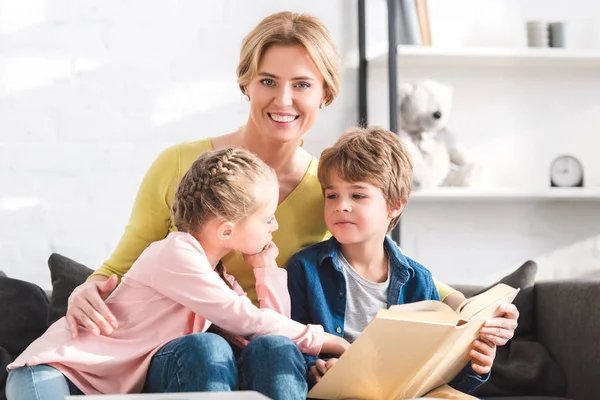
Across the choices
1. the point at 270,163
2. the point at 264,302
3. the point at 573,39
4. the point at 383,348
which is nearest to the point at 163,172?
the point at 270,163

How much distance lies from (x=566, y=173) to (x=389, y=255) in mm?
1482

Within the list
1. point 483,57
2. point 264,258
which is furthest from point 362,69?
point 264,258

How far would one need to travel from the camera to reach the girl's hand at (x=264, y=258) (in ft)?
6.18

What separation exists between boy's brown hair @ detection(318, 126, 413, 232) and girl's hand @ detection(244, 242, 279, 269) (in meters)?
0.22

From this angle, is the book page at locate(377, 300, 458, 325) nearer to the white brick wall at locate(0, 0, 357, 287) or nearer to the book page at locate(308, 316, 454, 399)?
the book page at locate(308, 316, 454, 399)

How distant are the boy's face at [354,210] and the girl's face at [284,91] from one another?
0.16m

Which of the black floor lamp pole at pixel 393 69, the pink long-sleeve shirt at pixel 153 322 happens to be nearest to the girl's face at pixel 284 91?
the pink long-sleeve shirt at pixel 153 322

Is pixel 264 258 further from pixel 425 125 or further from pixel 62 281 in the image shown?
pixel 425 125

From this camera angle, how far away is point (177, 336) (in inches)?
68.1

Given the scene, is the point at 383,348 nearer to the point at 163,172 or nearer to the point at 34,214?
the point at 163,172

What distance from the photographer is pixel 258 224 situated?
1788 millimetres

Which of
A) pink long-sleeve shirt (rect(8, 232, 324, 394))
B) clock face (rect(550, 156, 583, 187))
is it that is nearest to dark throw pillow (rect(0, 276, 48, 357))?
pink long-sleeve shirt (rect(8, 232, 324, 394))

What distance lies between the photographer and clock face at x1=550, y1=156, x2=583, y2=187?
3.32 metres

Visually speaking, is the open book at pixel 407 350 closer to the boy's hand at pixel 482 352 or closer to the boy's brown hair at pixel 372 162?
the boy's hand at pixel 482 352
